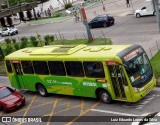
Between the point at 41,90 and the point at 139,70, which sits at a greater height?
the point at 139,70

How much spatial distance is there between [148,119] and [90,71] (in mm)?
4736

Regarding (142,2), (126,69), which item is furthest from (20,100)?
(142,2)

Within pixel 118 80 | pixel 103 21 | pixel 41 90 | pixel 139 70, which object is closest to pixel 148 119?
pixel 118 80

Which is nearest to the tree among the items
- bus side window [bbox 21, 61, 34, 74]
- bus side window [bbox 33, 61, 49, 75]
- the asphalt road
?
bus side window [bbox 21, 61, 34, 74]

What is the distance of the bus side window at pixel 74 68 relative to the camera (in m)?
21.0

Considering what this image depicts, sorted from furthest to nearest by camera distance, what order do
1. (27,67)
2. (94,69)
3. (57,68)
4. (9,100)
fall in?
(27,67) → (9,100) → (57,68) → (94,69)

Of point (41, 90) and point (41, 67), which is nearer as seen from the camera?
point (41, 67)

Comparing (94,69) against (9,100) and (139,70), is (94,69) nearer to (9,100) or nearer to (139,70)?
(139,70)

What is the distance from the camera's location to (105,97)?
20.3m

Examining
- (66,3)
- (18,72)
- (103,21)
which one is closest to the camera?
(18,72)

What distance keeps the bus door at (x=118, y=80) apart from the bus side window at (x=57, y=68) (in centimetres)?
362

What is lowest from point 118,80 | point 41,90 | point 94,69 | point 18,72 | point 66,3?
point 41,90

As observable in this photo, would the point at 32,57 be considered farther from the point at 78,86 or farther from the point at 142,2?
the point at 142,2

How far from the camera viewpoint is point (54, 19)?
6431cm
